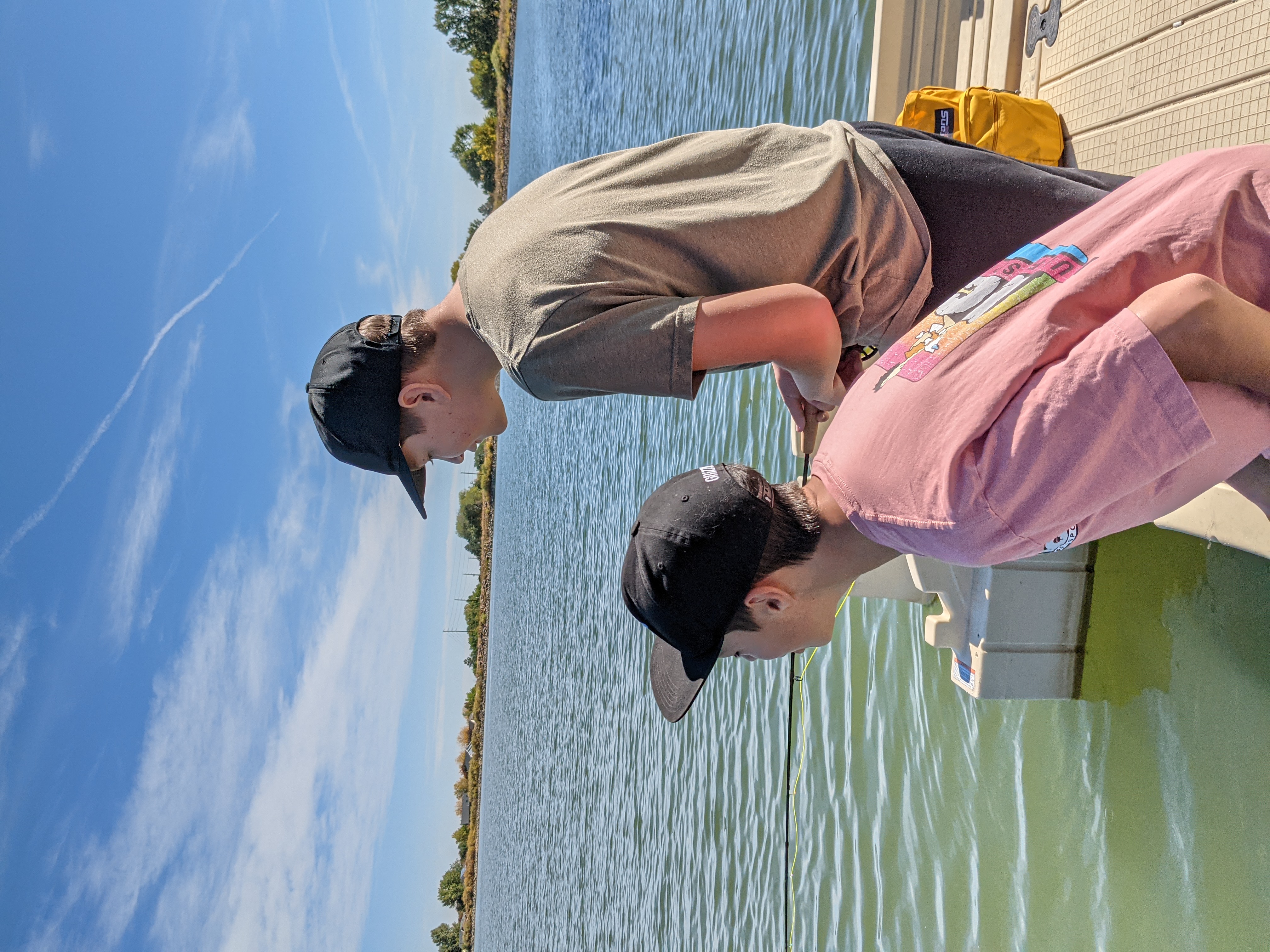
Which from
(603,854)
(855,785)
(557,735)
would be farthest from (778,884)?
(557,735)

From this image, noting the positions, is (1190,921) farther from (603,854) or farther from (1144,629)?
(603,854)

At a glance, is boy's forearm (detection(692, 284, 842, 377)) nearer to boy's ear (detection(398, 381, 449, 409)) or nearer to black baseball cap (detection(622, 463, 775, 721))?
black baseball cap (detection(622, 463, 775, 721))

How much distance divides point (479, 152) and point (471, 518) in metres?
13.1

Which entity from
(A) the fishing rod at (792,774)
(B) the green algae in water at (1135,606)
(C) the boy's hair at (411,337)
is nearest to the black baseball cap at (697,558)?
(C) the boy's hair at (411,337)

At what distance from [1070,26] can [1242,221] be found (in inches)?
85.2

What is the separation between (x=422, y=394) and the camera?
2189 millimetres

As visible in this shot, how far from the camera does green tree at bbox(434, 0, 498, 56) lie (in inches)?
1137

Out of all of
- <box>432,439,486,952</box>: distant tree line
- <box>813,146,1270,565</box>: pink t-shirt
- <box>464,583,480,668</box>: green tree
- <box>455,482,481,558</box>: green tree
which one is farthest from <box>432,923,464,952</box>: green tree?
<box>813,146,1270,565</box>: pink t-shirt

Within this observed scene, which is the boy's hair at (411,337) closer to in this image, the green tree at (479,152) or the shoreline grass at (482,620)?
the shoreline grass at (482,620)

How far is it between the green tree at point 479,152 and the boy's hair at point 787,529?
97.4ft

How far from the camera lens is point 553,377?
5.33ft

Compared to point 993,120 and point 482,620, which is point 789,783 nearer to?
point 993,120

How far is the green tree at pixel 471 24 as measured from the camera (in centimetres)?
2889

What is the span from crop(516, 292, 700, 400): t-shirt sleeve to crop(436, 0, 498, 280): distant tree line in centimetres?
2886
